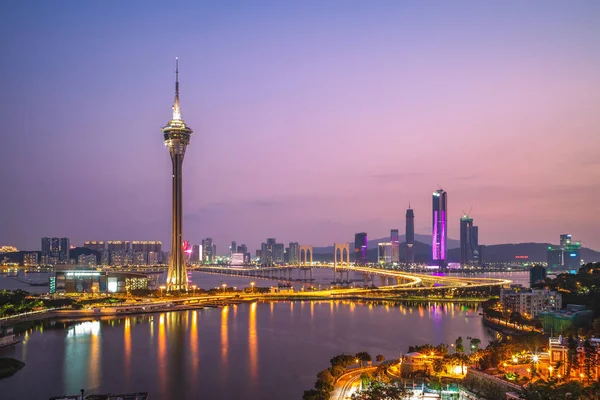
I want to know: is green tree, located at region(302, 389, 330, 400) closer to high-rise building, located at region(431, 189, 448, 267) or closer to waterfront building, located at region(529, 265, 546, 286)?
waterfront building, located at region(529, 265, 546, 286)

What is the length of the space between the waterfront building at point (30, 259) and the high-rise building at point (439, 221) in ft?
125

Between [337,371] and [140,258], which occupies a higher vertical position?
[337,371]

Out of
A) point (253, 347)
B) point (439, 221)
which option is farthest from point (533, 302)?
point (439, 221)

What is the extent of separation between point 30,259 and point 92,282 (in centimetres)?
3167

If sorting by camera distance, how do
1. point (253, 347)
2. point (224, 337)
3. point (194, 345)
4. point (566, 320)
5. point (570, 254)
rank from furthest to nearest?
1. point (570, 254)
2. point (224, 337)
3. point (194, 345)
4. point (253, 347)
5. point (566, 320)

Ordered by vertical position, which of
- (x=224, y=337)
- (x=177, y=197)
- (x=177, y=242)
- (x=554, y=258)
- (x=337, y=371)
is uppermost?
(x=177, y=197)

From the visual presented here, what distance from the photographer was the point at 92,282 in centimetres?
2597

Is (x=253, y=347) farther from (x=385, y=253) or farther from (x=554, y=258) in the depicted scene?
(x=385, y=253)

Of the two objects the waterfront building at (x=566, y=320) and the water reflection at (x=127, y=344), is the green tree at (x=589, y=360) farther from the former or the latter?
the water reflection at (x=127, y=344)

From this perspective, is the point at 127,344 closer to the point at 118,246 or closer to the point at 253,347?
the point at 253,347

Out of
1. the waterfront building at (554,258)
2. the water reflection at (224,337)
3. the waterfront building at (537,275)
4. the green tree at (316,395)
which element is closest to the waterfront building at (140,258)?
the waterfront building at (554,258)

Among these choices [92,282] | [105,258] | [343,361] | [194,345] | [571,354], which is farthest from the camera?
[105,258]

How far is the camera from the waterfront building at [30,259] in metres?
52.6

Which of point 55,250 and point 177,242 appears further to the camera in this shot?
point 55,250
